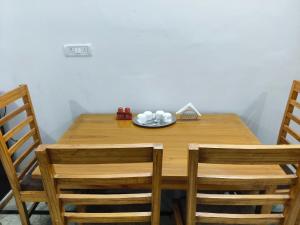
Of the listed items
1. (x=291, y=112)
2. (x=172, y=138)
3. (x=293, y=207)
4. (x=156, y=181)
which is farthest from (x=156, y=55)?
(x=293, y=207)

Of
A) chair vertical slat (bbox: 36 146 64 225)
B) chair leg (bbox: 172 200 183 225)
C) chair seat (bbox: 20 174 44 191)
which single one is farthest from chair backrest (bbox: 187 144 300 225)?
chair seat (bbox: 20 174 44 191)

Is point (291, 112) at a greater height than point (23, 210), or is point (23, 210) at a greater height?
point (291, 112)

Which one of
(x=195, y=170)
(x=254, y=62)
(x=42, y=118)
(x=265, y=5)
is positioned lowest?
(x=42, y=118)

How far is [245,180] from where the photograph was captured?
0.92 meters

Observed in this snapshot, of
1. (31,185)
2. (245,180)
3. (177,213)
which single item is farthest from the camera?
(31,185)

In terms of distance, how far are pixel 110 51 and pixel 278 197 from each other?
140cm

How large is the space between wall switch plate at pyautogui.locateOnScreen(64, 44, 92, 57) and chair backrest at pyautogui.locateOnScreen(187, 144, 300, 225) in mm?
1306

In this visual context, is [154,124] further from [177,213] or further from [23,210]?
[23,210]

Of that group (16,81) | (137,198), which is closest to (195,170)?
(137,198)

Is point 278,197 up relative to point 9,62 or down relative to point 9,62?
down

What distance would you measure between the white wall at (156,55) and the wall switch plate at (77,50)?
0.11 ft

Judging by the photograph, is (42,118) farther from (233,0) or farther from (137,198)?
(233,0)

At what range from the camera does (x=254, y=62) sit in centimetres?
187

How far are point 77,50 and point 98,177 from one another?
3.94 ft
